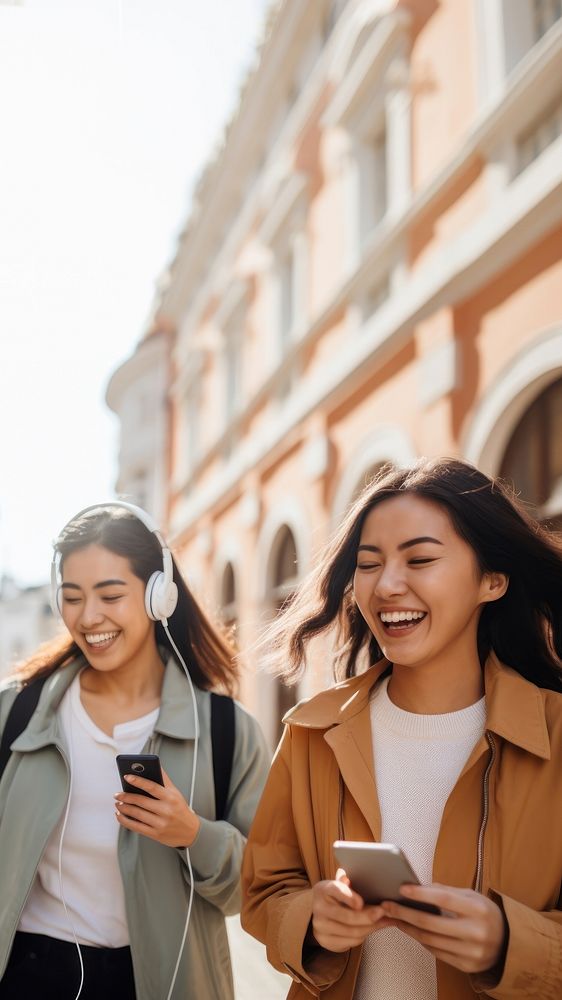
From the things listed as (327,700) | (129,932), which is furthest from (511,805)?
(129,932)

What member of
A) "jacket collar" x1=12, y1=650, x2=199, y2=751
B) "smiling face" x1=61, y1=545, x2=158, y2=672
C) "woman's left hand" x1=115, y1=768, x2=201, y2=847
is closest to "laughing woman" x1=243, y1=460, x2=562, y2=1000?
"woman's left hand" x1=115, y1=768, x2=201, y2=847

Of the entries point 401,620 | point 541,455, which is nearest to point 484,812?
point 401,620

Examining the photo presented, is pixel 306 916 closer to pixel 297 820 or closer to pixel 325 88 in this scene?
pixel 297 820

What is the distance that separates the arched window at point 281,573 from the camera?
35.3 ft

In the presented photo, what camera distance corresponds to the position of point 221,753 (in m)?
2.48

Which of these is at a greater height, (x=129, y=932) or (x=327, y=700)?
(x=327, y=700)

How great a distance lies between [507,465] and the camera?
6.16 metres

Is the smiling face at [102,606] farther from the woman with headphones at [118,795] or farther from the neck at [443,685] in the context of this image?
the neck at [443,685]

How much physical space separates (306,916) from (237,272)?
12.5 m

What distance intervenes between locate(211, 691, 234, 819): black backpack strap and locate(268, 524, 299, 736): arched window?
8.03m

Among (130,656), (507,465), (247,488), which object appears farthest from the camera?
(247,488)

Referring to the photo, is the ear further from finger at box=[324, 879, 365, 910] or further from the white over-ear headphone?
the white over-ear headphone

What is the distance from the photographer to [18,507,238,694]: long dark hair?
2541 millimetres

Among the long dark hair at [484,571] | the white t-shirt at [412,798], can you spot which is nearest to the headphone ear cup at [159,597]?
the long dark hair at [484,571]
